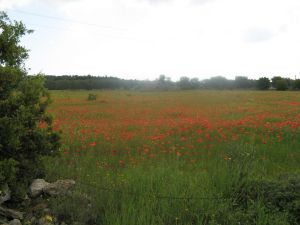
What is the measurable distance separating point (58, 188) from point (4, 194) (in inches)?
39.2

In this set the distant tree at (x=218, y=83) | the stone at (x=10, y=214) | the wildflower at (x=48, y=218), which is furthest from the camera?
the distant tree at (x=218, y=83)

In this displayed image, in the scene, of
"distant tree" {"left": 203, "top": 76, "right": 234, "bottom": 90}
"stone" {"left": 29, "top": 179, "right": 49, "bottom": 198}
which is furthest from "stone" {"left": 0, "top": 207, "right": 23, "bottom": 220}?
"distant tree" {"left": 203, "top": 76, "right": 234, "bottom": 90}

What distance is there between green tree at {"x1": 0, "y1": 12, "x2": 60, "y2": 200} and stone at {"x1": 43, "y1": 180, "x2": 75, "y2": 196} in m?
0.35

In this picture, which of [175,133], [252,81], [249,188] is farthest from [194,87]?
[249,188]

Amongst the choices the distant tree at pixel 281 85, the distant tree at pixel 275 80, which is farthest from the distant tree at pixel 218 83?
the distant tree at pixel 281 85

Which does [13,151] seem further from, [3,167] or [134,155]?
[134,155]

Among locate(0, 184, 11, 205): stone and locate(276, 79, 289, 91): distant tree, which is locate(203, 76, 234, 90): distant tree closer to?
locate(276, 79, 289, 91): distant tree

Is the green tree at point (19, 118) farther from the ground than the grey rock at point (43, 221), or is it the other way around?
the green tree at point (19, 118)

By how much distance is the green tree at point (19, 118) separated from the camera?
513cm

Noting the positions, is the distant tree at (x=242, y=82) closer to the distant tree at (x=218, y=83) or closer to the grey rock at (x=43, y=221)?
the distant tree at (x=218, y=83)

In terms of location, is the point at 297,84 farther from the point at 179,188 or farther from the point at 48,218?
the point at 48,218

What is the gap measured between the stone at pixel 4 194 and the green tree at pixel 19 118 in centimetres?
6

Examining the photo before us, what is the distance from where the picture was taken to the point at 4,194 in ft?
16.9

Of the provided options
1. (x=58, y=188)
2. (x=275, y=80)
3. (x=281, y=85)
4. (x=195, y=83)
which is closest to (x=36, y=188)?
(x=58, y=188)
